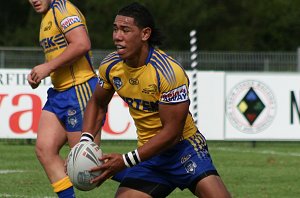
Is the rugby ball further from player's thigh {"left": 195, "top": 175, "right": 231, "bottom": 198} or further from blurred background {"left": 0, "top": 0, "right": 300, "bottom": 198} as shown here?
blurred background {"left": 0, "top": 0, "right": 300, "bottom": 198}

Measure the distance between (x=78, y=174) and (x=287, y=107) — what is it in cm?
1204

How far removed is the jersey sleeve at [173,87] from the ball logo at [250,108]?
11554mm

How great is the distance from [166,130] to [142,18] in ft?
2.68

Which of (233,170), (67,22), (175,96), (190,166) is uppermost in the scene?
(67,22)

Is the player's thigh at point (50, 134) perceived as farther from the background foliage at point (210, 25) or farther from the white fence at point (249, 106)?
the background foliage at point (210, 25)

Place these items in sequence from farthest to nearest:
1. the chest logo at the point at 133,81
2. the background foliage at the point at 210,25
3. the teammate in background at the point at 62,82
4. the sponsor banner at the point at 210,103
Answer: the background foliage at the point at 210,25 < the sponsor banner at the point at 210,103 < the teammate in background at the point at 62,82 < the chest logo at the point at 133,81

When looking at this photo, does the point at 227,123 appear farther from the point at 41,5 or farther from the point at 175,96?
the point at 175,96

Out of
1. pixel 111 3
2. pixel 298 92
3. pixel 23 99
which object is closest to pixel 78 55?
pixel 23 99

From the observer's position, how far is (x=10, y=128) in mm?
18016

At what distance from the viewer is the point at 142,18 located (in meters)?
7.18

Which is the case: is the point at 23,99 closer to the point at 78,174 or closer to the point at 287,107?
the point at 287,107

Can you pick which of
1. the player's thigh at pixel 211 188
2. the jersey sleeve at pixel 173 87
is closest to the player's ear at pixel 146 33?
the jersey sleeve at pixel 173 87

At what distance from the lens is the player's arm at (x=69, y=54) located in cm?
853

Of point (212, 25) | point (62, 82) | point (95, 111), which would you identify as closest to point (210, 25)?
point (212, 25)
